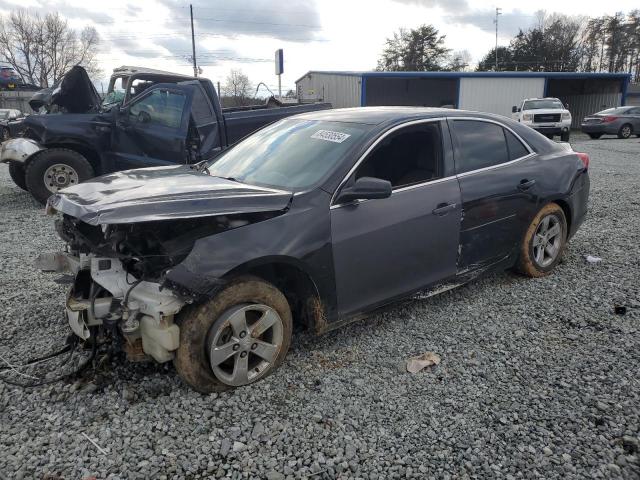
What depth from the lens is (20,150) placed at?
7.91 metres

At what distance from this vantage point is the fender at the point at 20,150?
25.8ft

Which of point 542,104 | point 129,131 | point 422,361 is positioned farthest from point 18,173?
point 542,104

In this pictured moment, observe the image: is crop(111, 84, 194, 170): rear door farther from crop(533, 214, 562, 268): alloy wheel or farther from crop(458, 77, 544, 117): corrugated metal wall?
crop(458, 77, 544, 117): corrugated metal wall

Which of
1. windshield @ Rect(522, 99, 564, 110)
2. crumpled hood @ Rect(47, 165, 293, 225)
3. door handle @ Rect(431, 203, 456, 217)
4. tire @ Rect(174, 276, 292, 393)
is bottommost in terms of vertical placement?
tire @ Rect(174, 276, 292, 393)

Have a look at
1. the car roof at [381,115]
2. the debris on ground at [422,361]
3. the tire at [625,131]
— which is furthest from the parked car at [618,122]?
the debris on ground at [422,361]

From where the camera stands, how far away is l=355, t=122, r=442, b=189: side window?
3746 mm

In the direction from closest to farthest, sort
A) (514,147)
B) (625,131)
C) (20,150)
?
(514,147) < (20,150) < (625,131)

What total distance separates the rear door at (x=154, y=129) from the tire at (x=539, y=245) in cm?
507

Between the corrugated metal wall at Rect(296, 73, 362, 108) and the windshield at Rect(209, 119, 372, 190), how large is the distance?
71.8 feet

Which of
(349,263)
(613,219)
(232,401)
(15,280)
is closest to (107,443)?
(232,401)

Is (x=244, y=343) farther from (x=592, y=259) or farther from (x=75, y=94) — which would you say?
(x=75, y=94)

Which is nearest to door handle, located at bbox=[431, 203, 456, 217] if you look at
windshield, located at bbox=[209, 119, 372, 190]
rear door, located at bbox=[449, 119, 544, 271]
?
rear door, located at bbox=[449, 119, 544, 271]

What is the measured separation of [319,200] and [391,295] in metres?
0.91

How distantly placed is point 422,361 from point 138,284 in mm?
1849
